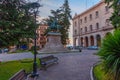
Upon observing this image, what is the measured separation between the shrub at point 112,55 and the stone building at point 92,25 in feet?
169

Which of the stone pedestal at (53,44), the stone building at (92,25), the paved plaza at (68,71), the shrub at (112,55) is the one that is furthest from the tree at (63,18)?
the shrub at (112,55)

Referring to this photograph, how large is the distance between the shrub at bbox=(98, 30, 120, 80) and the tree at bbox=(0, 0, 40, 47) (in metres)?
7.85

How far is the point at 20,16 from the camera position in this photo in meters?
16.1

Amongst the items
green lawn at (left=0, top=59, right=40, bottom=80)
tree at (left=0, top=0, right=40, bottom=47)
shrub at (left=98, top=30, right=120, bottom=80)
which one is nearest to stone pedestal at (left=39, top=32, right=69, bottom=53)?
green lawn at (left=0, top=59, right=40, bottom=80)

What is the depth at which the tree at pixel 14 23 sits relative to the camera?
48.4ft

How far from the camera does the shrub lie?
26.8 feet

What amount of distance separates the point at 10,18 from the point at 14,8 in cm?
84

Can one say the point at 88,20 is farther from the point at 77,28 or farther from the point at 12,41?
the point at 12,41

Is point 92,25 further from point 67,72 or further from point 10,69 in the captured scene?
point 67,72

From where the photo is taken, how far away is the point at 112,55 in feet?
27.1

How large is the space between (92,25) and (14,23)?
64406 mm

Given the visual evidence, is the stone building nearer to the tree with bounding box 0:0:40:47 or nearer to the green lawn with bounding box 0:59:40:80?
the green lawn with bounding box 0:59:40:80

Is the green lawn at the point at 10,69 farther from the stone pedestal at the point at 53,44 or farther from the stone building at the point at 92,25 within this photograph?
the stone building at the point at 92,25

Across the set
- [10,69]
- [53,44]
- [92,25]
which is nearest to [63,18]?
[92,25]
